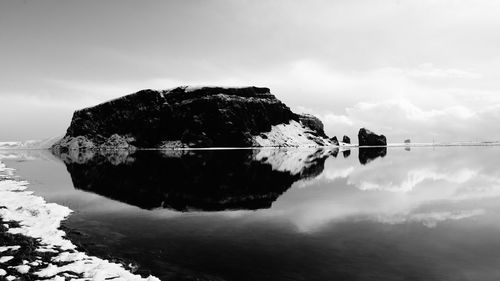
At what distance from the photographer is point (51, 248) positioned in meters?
18.0

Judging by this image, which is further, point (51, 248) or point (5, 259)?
point (51, 248)

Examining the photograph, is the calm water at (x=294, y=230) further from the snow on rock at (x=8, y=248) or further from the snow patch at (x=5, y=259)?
the snow patch at (x=5, y=259)

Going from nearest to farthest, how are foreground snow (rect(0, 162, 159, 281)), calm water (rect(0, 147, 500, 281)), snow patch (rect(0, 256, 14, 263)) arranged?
foreground snow (rect(0, 162, 159, 281)) < snow patch (rect(0, 256, 14, 263)) < calm water (rect(0, 147, 500, 281))

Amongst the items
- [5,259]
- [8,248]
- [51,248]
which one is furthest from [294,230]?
[8,248]

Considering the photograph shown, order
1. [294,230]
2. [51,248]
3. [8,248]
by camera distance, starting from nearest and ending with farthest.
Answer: [8,248], [51,248], [294,230]

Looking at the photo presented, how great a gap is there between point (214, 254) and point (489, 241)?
15253mm

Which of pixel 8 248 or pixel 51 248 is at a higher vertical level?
pixel 8 248

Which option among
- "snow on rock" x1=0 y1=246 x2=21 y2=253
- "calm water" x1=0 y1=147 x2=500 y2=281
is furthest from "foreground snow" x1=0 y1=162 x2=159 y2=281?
"calm water" x1=0 y1=147 x2=500 y2=281

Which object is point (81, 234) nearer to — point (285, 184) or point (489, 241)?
point (489, 241)

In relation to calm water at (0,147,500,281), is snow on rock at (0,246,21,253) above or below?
above

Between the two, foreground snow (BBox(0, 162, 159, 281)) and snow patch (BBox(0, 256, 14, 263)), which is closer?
foreground snow (BBox(0, 162, 159, 281))

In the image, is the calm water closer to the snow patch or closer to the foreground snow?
the foreground snow

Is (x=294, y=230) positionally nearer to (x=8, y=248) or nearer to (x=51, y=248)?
(x=51, y=248)

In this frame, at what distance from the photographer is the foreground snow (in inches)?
574
